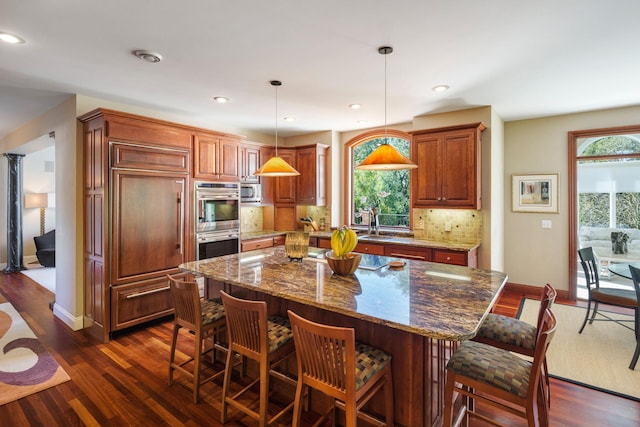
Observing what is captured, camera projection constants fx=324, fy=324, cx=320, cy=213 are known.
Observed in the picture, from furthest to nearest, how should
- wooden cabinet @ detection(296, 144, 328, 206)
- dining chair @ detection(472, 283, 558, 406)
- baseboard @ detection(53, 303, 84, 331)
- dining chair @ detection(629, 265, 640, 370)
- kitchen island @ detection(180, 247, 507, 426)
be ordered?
wooden cabinet @ detection(296, 144, 328, 206), baseboard @ detection(53, 303, 84, 331), dining chair @ detection(629, 265, 640, 370), dining chair @ detection(472, 283, 558, 406), kitchen island @ detection(180, 247, 507, 426)

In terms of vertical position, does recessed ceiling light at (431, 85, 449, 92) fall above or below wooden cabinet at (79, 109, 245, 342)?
above

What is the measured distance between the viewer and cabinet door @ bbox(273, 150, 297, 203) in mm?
5766

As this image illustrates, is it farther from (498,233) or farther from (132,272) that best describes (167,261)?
(498,233)

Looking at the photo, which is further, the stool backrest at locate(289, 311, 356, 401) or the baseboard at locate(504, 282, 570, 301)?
the baseboard at locate(504, 282, 570, 301)

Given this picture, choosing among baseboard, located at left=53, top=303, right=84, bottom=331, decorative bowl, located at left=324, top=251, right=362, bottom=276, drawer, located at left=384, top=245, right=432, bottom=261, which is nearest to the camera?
decorative bowl, located at left=324, top=251, right=362, bottom=276

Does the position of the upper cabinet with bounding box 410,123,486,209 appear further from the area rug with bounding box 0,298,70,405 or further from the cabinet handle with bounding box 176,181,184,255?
the area rug with bounding box 0,298,70,405

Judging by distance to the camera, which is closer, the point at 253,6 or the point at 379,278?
the point at 253,6

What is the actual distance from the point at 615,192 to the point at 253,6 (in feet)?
17.2

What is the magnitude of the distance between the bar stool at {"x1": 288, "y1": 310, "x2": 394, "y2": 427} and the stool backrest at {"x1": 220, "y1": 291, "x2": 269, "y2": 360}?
27cm

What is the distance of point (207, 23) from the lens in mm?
2205

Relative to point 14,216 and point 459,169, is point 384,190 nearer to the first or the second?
point 459,169

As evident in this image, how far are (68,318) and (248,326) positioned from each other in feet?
10.5

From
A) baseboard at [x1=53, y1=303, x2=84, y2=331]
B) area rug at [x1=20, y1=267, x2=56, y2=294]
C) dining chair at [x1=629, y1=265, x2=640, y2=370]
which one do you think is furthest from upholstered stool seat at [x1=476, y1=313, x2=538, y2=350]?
area rug at [x1=20, y1=267, x2=56, y2=294]

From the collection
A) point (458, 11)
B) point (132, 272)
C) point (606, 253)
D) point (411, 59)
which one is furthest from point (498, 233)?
point (132, 272)
